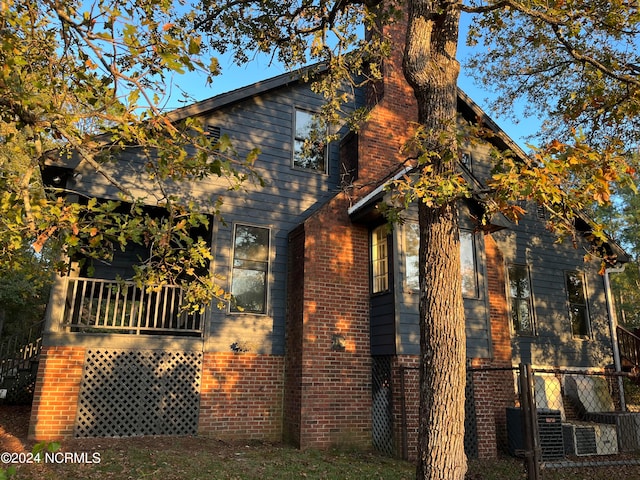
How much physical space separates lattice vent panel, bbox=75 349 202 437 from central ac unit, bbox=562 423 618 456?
24.8ft

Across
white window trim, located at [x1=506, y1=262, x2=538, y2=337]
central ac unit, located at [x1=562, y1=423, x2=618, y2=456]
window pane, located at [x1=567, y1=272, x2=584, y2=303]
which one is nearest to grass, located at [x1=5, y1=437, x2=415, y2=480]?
central ac unit, located at [x1=562, y1=423, x2=618, y2=456]

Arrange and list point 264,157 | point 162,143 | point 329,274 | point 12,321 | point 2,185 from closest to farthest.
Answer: point 2,185 → point 162,143 → point 329,274 → point 264,157 → point 12,321

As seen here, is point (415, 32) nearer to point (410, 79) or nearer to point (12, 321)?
point (410, 79)

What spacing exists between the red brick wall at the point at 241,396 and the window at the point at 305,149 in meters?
4.50

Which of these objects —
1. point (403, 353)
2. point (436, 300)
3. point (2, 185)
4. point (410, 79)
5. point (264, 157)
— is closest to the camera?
point (2, 185)

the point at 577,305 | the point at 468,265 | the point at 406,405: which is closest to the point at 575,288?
the point at 577,305

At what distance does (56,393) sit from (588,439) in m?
10.4

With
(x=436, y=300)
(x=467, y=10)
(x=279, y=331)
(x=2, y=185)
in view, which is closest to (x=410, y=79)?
(x=467, y=10)

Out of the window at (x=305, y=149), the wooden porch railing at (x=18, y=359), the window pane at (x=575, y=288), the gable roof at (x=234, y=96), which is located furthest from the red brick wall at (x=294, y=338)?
the window pane at (x=575, y=288)

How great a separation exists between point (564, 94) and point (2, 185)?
927cm

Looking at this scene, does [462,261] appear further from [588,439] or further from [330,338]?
[588,439]

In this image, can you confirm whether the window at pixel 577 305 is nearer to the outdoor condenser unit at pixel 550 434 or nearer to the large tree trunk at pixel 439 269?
the outdoor condenser unit at pixel 550 434

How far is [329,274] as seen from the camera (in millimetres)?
9688

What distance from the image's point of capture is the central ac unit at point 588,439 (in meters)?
9.65
